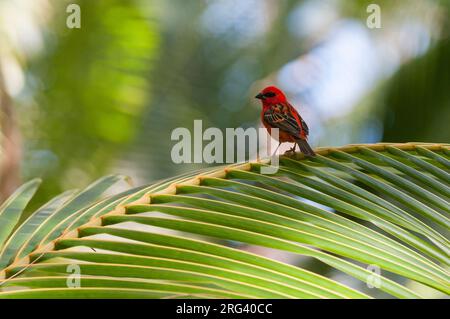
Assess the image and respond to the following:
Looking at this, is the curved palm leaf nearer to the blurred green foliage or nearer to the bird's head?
the bird's head

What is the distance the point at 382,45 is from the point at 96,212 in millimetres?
5318

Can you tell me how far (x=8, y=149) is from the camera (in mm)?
4039

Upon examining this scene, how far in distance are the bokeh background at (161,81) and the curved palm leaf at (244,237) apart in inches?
104

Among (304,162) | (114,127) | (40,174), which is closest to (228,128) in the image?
(114,127)

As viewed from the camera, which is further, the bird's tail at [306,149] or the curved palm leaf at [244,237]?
the bird's tail at [306,149]

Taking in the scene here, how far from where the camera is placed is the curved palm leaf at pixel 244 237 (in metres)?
0.91

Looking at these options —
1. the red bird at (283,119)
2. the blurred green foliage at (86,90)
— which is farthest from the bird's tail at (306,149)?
the blurred green foliage at (86,90)

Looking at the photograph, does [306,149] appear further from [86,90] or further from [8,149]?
[86,90]

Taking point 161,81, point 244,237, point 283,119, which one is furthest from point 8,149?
point 244,237

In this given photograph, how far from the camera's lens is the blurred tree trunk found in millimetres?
3945

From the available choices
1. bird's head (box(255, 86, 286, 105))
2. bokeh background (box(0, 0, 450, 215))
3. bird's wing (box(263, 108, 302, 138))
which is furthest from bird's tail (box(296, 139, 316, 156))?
bokeh background (box(0, 0, 450, 215))

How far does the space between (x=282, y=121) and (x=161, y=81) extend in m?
2.97

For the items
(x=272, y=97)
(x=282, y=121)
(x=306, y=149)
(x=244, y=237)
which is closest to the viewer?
(x=244, y=237)

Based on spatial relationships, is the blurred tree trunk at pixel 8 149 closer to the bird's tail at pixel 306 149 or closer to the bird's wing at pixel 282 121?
the bird's wing at pixel 282 121
